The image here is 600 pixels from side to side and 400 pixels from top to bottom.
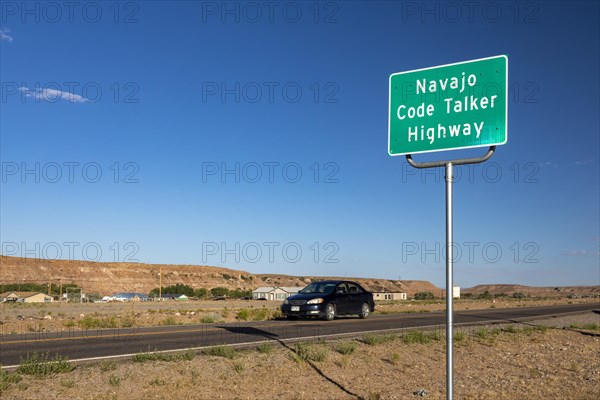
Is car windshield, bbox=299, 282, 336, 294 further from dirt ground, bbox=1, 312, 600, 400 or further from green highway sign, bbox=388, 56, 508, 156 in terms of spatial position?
green highway sign, bbox=388, 56, 508, 156

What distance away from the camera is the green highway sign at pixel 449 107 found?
6.24 m

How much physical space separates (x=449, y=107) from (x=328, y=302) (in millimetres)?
17584

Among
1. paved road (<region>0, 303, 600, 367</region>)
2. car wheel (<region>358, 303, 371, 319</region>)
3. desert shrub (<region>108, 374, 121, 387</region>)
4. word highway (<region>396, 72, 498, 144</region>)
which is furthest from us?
car wheel (<region>358, 303, 371, 319</region>)

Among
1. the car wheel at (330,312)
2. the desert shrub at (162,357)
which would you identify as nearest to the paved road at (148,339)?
the desert shrub at (162,357)

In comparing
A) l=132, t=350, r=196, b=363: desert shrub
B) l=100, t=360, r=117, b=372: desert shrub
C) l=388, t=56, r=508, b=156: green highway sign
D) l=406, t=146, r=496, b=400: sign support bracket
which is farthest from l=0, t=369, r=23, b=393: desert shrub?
l=388, t=56, r=508, b=156: green highway sign

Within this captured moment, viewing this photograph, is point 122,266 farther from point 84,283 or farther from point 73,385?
point 73,385

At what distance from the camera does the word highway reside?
634 cm

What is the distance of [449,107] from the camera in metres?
6.58

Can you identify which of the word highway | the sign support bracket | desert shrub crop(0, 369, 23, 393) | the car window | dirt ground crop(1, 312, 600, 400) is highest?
the word highway

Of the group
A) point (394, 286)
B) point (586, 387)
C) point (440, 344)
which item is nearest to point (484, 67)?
point (586, 387)

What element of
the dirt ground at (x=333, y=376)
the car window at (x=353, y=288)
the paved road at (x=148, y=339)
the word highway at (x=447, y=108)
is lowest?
the paved road at (x=148, y=339)

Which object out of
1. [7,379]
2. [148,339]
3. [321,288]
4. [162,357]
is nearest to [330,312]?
[321,288]

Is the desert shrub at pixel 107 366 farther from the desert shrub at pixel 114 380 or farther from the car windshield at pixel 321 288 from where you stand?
the car windshield at pixel 321 288

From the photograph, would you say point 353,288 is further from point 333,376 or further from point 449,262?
point 449,262
